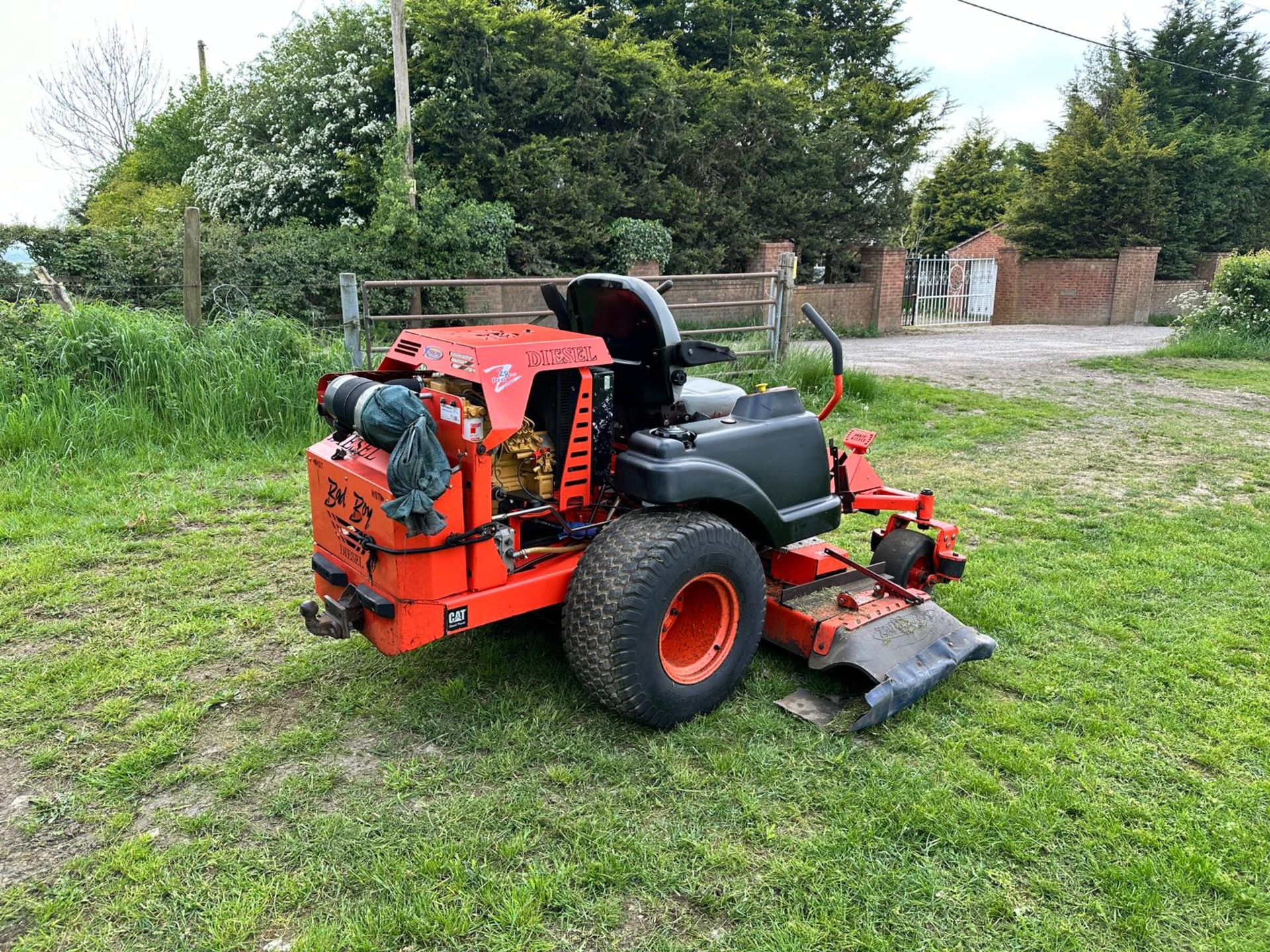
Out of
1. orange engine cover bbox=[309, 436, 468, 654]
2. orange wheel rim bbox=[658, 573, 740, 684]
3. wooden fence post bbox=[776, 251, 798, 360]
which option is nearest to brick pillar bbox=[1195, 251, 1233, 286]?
wooden fence post bbox=[776, 251, 798, 360]

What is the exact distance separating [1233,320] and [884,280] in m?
6.34

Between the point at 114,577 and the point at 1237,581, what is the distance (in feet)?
19.1

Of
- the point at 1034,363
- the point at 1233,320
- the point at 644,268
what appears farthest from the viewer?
the point at 644,268

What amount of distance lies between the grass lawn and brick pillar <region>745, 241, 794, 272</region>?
13.0 m

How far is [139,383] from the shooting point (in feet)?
21.4

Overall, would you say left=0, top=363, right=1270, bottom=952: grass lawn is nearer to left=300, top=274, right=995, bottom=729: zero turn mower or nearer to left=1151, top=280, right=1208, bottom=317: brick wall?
left=300, top=274, right=995, bottom=729: zero turn mower

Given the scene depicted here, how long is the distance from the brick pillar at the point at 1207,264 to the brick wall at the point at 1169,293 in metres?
0.42

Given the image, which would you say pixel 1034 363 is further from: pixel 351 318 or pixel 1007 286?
pixel 1007 286

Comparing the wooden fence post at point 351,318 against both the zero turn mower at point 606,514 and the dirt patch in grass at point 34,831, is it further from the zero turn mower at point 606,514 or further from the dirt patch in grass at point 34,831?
the dirt patch in grass at point 34,831

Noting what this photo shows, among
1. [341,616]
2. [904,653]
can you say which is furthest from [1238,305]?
[341,616]

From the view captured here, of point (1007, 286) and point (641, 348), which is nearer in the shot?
point (641, 348)

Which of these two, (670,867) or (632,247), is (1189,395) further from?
(670,867)

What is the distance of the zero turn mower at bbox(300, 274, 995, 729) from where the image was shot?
2867 millimetres

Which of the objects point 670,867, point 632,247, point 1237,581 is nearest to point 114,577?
point 670,867
